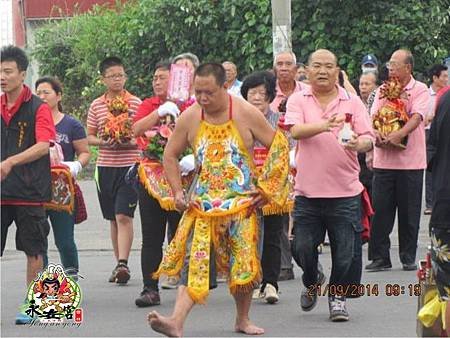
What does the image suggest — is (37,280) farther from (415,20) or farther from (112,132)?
(415,20)

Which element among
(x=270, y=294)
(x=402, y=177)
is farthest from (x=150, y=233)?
(x=402, y=177)

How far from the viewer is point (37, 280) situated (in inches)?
345

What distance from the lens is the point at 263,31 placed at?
57.8 ft

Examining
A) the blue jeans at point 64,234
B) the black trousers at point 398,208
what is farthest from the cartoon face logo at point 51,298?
the black trousers at point 398,208

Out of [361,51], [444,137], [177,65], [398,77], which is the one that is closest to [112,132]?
[177,65]

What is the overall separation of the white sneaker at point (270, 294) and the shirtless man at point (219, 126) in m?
Result: 1.17

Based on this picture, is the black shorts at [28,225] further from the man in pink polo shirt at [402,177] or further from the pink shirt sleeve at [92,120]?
the man in pink polo shirt at [402,177]

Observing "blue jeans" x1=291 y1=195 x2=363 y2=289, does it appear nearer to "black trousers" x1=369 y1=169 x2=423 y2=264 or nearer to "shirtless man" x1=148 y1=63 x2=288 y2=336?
Result: "shirtless man" x1=148 y1=63 x2=288 y2=336

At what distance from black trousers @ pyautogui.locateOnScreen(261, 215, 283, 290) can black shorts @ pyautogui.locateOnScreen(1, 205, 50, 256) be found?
175 centimetres

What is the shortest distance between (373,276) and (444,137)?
3901 mm

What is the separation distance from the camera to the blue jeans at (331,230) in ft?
27.5

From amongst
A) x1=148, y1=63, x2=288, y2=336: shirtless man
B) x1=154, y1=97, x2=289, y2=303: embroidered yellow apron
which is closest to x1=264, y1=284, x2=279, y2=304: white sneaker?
x1=148, y1=63, x2=288, y2=336: shirtless man

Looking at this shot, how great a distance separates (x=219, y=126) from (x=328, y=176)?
921 mm

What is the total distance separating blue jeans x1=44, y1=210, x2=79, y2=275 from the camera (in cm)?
981
